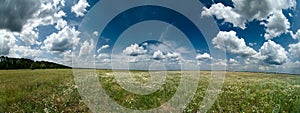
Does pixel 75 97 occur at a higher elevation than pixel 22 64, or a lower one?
lower

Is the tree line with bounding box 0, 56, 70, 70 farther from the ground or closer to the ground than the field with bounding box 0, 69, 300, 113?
farther from the ground

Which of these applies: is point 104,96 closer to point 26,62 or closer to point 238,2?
point 26,62

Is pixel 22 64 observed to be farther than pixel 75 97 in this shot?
Yes

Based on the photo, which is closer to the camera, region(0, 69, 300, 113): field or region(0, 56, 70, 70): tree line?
region(0, 69, 300, 113): field

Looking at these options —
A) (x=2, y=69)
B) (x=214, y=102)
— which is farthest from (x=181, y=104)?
(x=2, y=69)

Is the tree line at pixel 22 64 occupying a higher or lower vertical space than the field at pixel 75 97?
higher

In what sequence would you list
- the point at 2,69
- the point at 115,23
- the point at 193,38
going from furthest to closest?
the point at 2,69 < the point at 193,38 < the point at 115,23

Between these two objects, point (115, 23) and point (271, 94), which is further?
point (271, 94)

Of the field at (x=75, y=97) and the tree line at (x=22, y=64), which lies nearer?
the field at (x=75, y=97)
